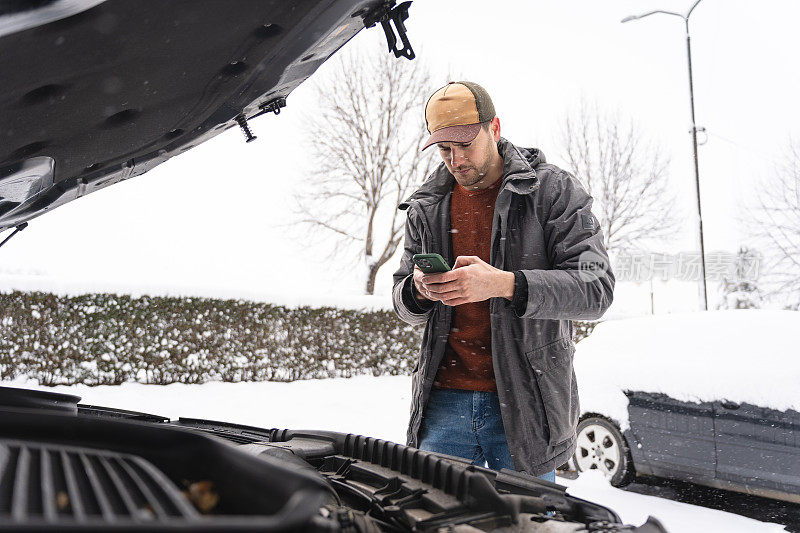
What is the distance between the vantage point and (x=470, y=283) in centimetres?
180

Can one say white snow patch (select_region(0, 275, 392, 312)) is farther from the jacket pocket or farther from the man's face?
the jacket pocket

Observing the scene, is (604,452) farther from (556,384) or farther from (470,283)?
(470,283)

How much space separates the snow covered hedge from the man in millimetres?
6432

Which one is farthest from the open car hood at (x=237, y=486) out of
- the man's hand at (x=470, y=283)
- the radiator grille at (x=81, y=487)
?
the man's hand at (x=470, y=283)

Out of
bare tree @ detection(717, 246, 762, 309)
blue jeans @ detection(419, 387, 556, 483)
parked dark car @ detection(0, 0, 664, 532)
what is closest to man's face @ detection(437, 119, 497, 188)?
parked dark car @ detection(0, 0, 664, 532)

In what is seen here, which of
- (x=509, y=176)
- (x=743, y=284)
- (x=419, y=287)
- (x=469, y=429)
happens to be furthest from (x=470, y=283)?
(x=743, y=284)

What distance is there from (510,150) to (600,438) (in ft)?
10.5

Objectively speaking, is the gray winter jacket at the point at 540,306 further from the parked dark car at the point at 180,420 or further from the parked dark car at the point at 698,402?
the parked dark car at the point at 698,402

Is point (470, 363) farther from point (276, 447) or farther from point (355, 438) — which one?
point (276, 447)

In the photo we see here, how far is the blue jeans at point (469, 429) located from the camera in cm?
206

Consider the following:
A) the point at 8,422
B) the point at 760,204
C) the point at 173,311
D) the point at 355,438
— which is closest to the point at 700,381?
the point at 355,438

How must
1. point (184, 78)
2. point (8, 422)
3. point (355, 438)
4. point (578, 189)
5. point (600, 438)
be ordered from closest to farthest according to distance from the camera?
point (8, 422) → point (184, 78) → point (355, 438) → point (578, 189) → point (600, 438)

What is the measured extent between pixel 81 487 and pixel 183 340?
755 centimetres

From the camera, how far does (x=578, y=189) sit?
2068 millimetres
